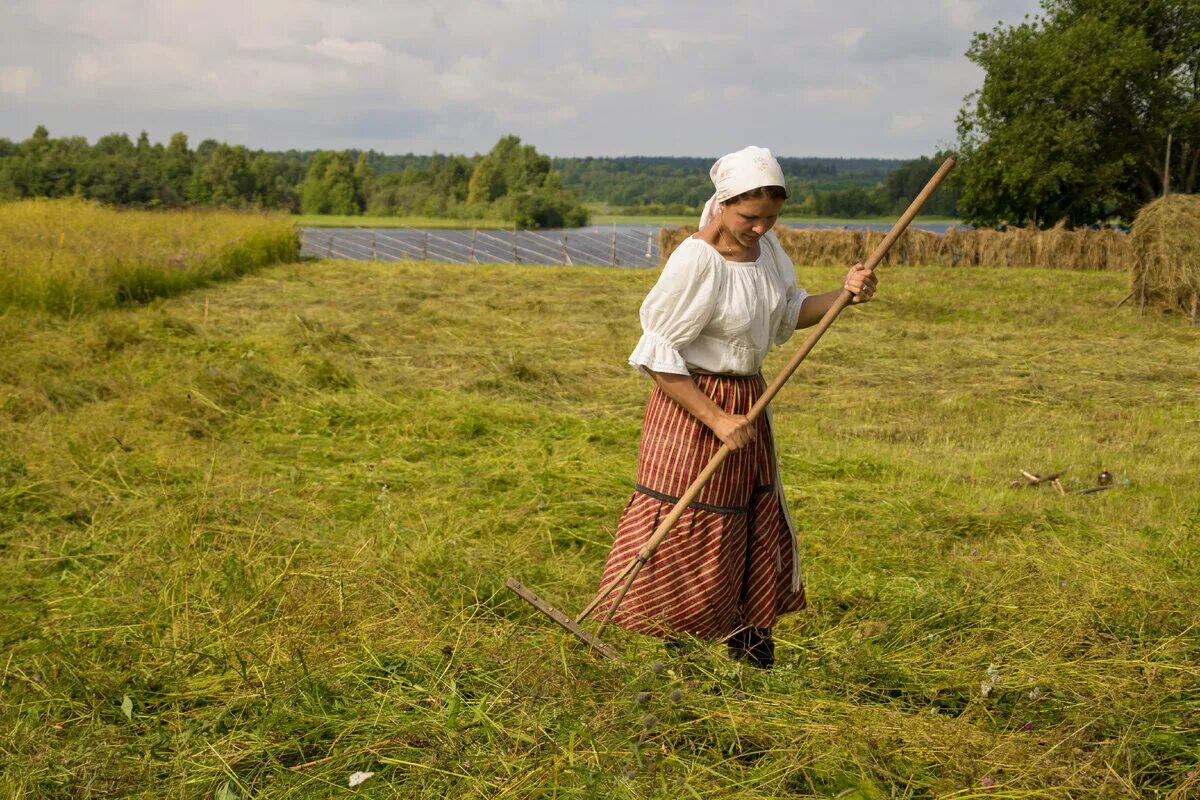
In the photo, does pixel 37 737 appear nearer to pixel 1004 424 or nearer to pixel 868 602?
pixel 868 602

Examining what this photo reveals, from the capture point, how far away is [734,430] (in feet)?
7.27

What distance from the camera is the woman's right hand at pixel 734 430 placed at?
221 cm

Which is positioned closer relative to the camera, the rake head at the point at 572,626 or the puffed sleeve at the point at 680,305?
the puffed sleeve at the point at 680,305

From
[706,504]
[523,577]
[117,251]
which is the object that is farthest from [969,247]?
[706,504]

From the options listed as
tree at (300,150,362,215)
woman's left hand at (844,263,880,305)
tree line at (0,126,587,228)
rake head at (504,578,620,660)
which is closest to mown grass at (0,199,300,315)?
tree line at (0,126,587,228)

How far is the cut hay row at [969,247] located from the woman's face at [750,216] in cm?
1723

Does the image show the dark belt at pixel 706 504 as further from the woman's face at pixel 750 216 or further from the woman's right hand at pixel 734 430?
the woman's face at pixel 750 216

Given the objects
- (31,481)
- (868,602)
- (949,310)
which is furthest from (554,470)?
(949,310)

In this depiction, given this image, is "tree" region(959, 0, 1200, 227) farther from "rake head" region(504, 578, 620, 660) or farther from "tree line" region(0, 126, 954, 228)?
"rake head" region(504, 578, 620, 660)

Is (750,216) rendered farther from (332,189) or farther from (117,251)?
(332,189)

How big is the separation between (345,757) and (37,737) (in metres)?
0.75

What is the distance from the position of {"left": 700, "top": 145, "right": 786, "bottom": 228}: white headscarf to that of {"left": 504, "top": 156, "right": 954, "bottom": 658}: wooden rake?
0.27 meters

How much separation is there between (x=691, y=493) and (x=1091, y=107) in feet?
85.8

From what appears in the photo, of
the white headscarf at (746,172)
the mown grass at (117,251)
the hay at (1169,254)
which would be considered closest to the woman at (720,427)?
the white headscarf at (746,172)
